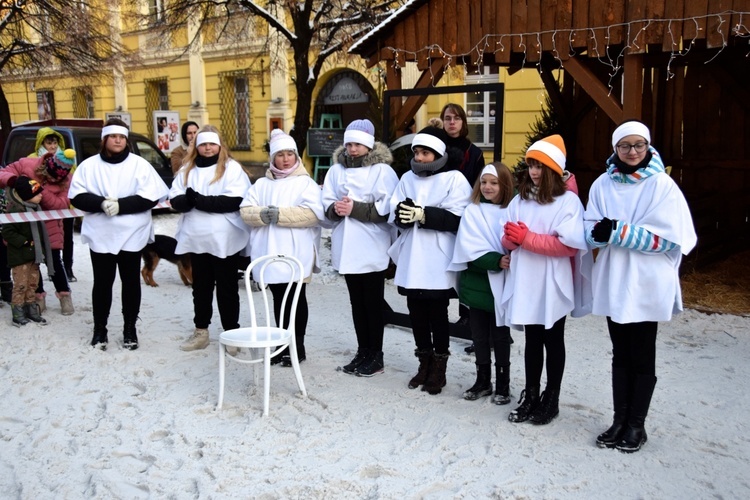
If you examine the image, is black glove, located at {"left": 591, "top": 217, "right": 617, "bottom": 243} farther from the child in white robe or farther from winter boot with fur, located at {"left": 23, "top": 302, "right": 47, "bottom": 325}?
winter boot with fur, located at {"left": 23, "top": 302, "right": 47, "bottom": 325}

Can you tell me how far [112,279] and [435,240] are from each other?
284 centimetres

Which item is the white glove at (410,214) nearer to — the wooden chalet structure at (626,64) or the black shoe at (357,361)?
the black shoe at (357,361)

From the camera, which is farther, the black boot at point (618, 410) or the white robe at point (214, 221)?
the white robe at point (214, 221)

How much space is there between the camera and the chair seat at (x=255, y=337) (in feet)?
14.4

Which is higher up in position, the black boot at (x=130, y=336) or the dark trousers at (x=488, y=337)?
the dark trousers at (x=488, y=337)

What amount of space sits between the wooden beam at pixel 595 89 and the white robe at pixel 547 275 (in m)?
2.85

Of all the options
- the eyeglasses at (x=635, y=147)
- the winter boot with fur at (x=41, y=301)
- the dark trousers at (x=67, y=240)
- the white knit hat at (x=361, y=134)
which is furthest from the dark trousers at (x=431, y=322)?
the dark trousers at (x=67, y=240)

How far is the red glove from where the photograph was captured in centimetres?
415

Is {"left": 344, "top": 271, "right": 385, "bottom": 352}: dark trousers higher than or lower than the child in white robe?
lower

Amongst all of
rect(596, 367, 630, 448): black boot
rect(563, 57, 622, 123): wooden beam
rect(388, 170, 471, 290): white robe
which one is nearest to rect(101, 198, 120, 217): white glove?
rect(388, 170, 471, 290): white robe

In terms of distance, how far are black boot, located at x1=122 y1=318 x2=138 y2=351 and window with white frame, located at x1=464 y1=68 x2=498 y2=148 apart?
10.9 metres

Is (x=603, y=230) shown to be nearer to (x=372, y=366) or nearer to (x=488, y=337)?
(x=488, y=337)

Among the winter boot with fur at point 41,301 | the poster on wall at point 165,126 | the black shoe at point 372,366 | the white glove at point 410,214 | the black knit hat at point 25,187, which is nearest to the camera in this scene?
the white glove at point 410,214

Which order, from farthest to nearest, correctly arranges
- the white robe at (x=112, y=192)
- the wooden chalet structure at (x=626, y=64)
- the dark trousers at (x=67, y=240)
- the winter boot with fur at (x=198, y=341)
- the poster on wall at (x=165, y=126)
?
1. the poster on wall at (x=165, y=126)
2. the dark trousers at (x=67, y=240)
3. the wooden chalet structure at (x=626, y=64)
4. the winter boot with fur at (x=198, y=341)
5. the white robe at (x=112, y=192)
